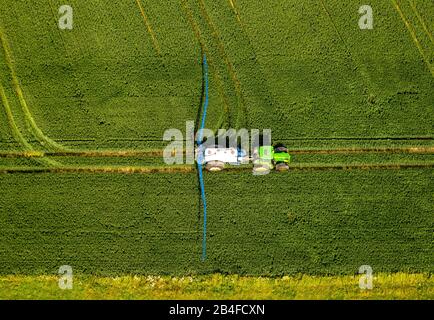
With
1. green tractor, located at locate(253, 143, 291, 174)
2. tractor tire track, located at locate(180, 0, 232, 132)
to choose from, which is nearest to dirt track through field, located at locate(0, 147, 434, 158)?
green tractor, located at locate(253, 143, 291, 174)

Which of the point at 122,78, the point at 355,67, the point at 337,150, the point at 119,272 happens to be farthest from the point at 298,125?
the point at 119,272

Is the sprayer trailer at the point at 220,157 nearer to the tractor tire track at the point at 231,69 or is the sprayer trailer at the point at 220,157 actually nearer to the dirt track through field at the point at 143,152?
the dirt track through field at the point at 143,152

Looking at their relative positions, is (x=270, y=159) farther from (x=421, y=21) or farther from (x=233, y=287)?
(x=421, y=21)

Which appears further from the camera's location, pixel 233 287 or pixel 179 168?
pixel 179 168

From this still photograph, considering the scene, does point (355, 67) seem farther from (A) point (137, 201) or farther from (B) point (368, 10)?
(A) point (137, 201)

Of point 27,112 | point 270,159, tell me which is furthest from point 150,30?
point 270,159

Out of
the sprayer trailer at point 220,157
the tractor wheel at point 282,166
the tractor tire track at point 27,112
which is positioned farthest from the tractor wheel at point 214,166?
the tractor tire track at point 27,112
